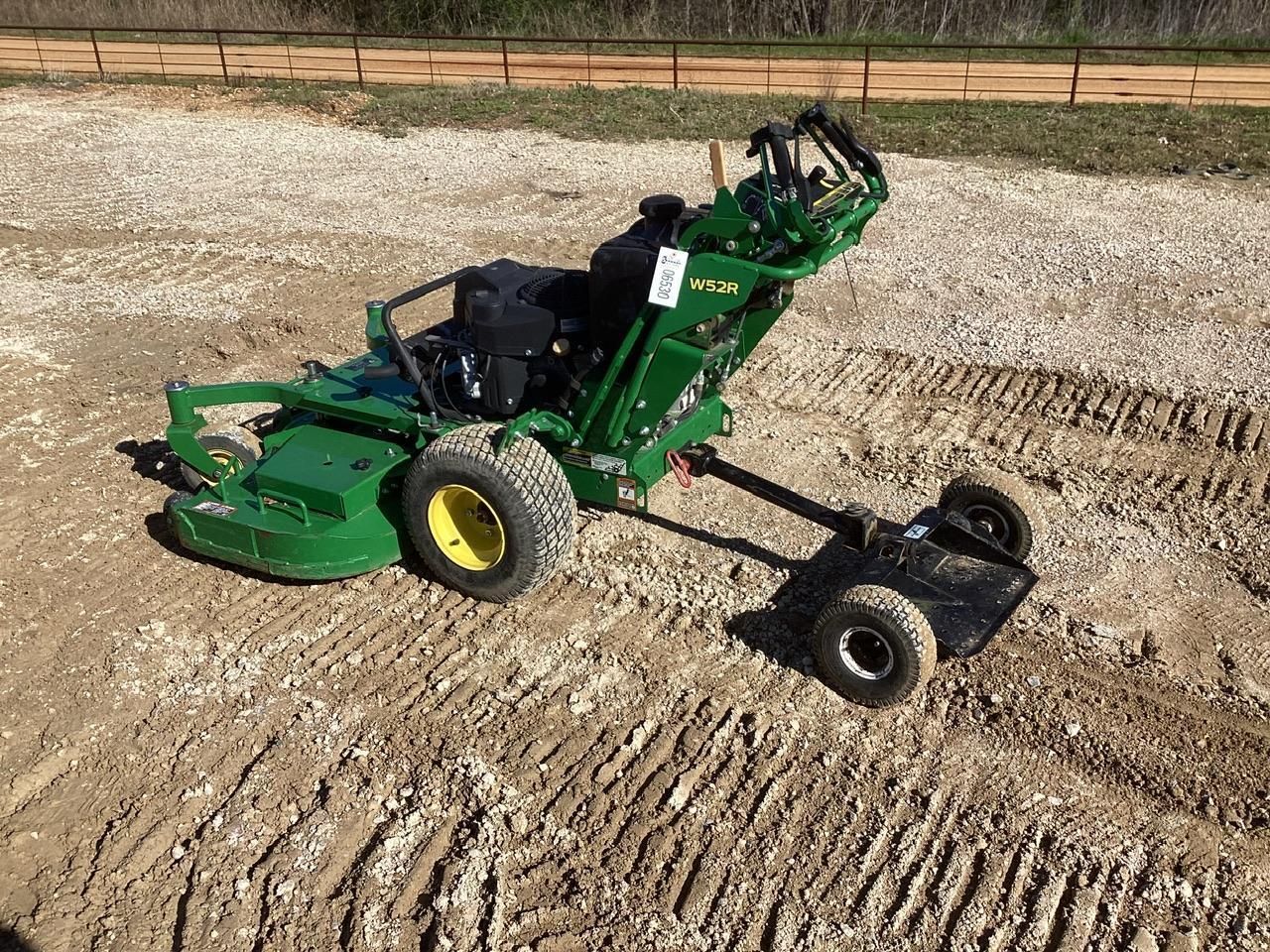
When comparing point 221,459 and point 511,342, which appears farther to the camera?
point 221,459

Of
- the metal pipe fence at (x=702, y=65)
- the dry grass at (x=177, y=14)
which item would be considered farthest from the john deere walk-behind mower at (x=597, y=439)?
the dry grass at (x=177, y=14)

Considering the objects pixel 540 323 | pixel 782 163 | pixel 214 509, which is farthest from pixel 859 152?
pixel 214 509

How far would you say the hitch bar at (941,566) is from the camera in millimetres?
5277

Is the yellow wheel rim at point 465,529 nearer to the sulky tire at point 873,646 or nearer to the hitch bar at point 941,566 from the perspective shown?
the hitch bar at point 941,566

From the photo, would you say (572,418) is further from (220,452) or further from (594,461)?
(220,452)

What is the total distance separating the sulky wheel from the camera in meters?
5.98

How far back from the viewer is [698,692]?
536cm

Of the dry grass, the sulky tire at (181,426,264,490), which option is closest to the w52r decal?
the sulky tire at (181,426,264,490)

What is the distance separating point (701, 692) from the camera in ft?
17.6

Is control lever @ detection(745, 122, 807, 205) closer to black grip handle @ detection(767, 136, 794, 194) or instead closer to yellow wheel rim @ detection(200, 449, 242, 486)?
black grip handle @ detection(767, 136, 794, 194)

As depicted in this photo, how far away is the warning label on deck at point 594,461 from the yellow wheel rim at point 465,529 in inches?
20.6

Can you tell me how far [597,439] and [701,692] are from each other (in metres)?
1.41

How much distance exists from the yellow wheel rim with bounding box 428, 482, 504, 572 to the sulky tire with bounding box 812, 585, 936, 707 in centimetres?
177

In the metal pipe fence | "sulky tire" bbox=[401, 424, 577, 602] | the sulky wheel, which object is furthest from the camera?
the metal pipe fence
